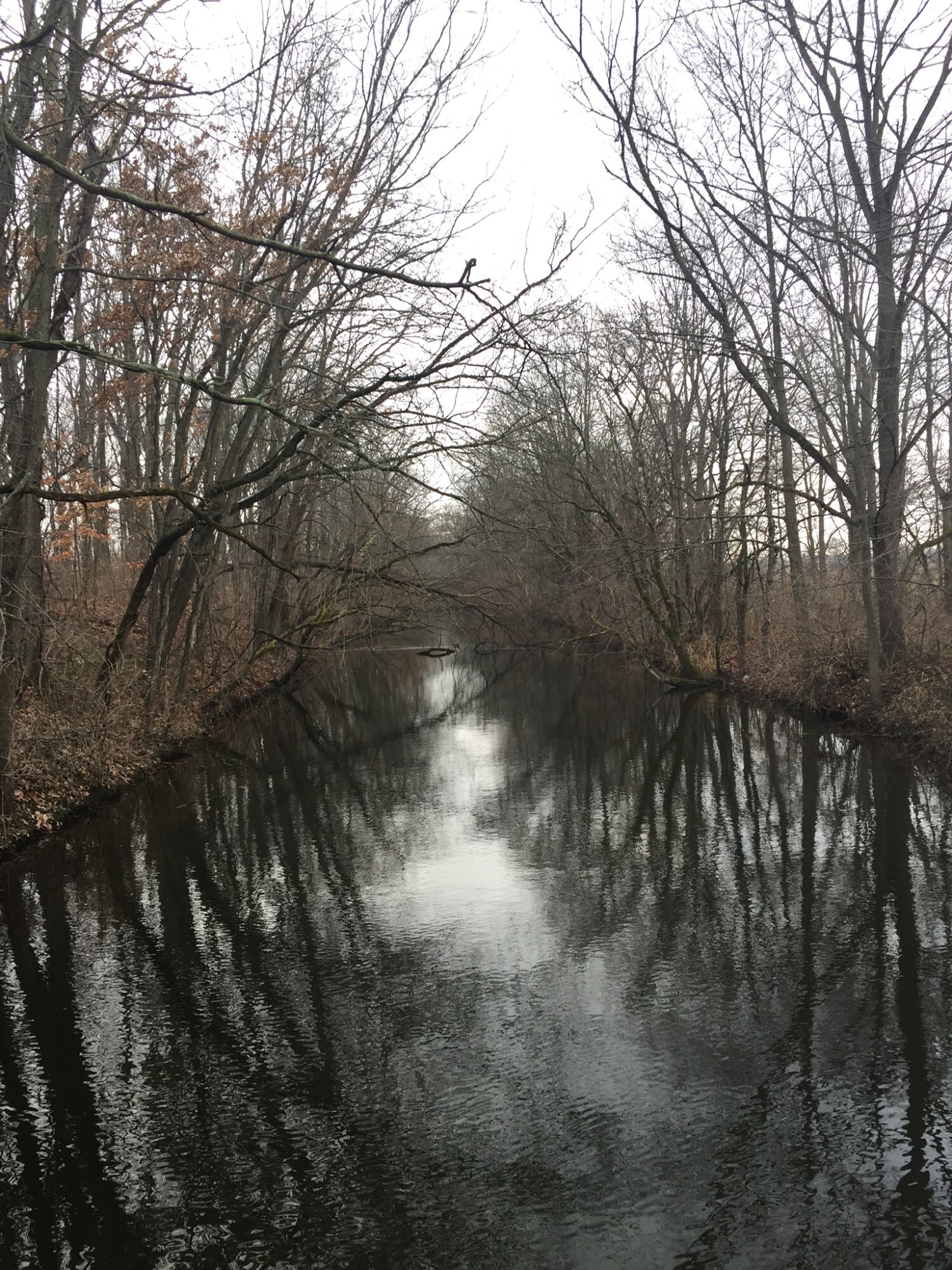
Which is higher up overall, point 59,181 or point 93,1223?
point 59,181

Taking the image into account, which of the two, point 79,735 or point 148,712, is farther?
point 148,712

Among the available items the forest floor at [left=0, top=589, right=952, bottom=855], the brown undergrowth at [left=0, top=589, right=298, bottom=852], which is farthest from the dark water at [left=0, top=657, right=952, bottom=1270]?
the forest floor at [left=0, top=589, right=952, bottom=855]

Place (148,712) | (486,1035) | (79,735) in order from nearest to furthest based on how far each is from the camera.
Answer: (486,1035) → (79,735) → (148,712)

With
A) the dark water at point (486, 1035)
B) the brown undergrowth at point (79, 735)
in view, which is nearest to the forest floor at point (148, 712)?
the brown undergrowth at point (79, 735)

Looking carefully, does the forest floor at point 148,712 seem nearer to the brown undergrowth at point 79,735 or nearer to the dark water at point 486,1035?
the brown undergrowth at point 79,735

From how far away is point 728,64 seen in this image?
16.6m

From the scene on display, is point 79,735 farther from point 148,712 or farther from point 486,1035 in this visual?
point 486,1035

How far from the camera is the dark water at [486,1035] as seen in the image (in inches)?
154

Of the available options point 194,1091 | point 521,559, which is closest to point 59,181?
point 194,1091

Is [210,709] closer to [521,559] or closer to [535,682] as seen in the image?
[535,682]

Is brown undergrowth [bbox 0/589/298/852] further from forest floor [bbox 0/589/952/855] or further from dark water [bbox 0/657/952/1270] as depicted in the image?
dark water [bbox 0/657/952/1270]

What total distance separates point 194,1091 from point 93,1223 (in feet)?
3.29

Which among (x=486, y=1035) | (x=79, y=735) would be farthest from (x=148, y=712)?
(x=486, y=1035)

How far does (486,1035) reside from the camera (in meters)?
5.49
